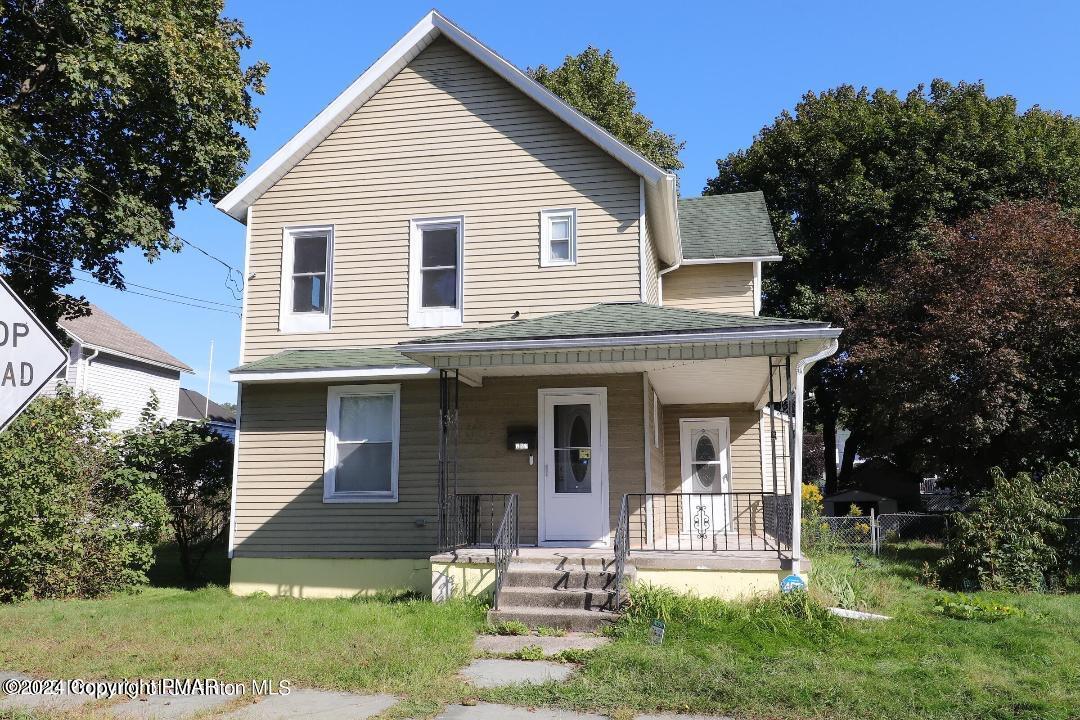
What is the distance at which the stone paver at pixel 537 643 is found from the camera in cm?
776

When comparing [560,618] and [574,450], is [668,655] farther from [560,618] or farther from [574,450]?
[574,450]

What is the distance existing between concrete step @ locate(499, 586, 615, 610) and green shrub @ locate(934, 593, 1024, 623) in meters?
4.03

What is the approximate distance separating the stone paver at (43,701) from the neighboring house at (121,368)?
A: 19711 mm

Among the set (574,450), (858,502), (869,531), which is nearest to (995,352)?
(869,531)

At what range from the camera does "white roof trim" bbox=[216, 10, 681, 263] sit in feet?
39.3

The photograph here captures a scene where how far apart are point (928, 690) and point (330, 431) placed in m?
8.48

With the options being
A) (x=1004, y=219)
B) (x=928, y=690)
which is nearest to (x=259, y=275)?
(x=928, y=690)

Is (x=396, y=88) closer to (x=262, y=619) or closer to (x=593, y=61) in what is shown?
(x=262, y=619)

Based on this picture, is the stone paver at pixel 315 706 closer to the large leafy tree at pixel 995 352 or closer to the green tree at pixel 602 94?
the large leafy tree at pixel 995 352

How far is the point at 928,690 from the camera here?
20.3ft

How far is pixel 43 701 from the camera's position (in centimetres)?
622

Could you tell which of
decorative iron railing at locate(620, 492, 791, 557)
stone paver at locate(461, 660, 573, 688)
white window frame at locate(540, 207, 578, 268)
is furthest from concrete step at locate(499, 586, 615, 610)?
white window frame at locate(540, 207, 578, 268)

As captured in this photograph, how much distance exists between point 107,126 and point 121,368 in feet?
44.0

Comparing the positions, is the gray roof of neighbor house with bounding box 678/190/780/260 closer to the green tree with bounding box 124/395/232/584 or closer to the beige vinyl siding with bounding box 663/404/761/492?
the beige vinyl siding with bounding box 663/404/761/492
